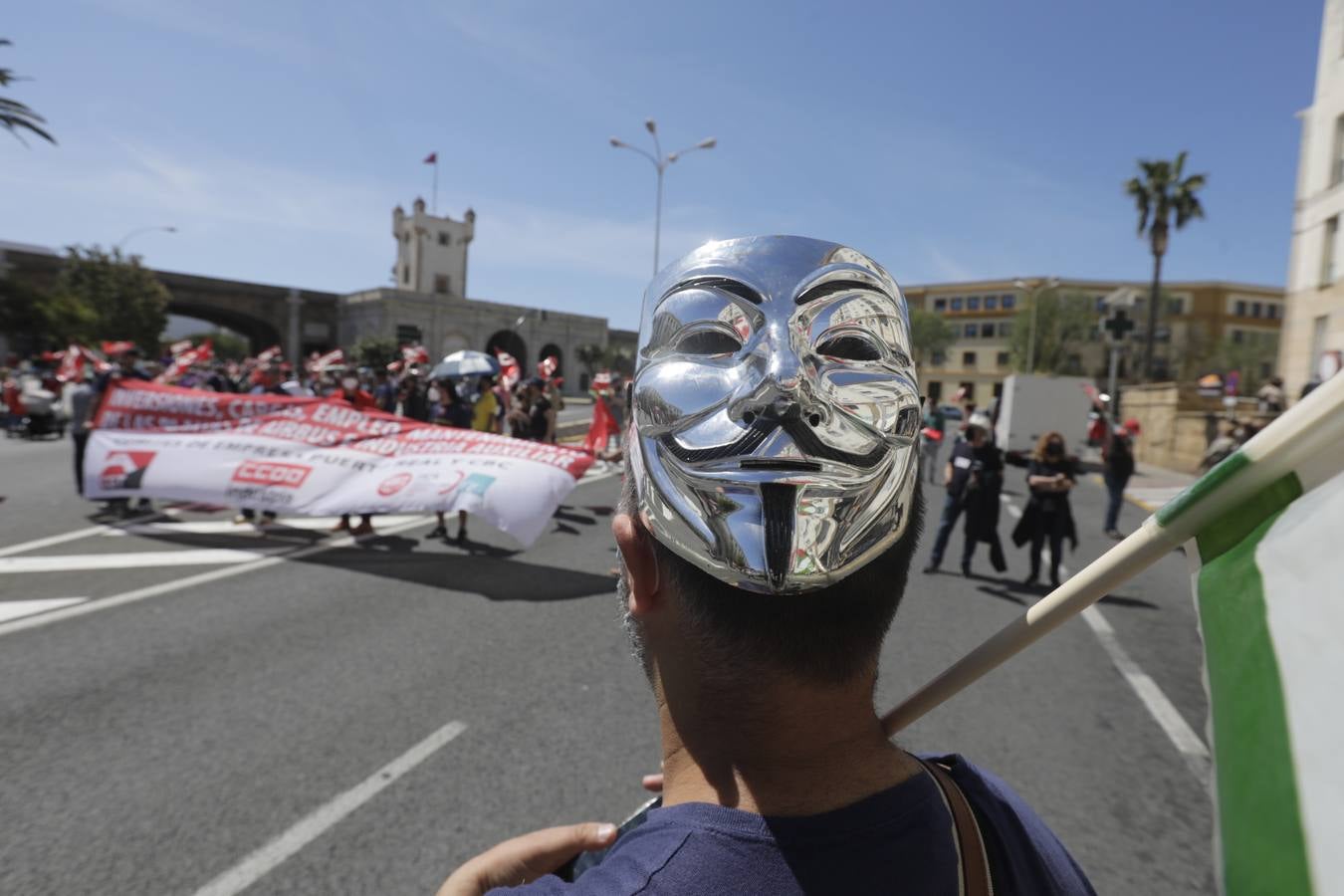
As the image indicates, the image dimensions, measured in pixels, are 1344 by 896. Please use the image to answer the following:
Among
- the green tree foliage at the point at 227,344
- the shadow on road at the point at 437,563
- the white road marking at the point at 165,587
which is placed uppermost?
the green tree foliage at the point at 227,344

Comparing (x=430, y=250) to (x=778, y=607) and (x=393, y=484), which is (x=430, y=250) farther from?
(x=778, y=607)

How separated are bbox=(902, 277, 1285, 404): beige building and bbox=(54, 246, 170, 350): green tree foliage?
5911 centimetres

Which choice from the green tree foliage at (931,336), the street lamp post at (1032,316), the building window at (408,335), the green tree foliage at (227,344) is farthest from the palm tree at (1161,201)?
the green tree foliage at (227,344)

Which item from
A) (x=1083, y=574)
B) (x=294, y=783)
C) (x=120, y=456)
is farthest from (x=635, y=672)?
(x=120, y=456)

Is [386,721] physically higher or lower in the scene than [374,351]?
lower

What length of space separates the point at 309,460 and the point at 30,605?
3.01m

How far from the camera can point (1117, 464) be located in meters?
12.0

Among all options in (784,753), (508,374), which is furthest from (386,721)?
(508,374)

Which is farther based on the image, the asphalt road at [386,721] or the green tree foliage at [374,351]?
the green tree foliage at [374,351]

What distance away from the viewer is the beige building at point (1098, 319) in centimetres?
6656

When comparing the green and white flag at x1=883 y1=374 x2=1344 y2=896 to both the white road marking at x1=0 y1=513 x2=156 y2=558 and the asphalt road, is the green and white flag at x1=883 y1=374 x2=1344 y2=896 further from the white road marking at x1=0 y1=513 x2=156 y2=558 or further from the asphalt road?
the white road marking at x1=0 y1=513 x2=156 y2=558

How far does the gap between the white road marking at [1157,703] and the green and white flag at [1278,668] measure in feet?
10.8

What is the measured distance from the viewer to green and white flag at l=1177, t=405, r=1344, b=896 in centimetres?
65

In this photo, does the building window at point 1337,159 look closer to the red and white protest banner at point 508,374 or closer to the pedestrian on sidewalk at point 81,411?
the red and white protest banner at point 508,374
